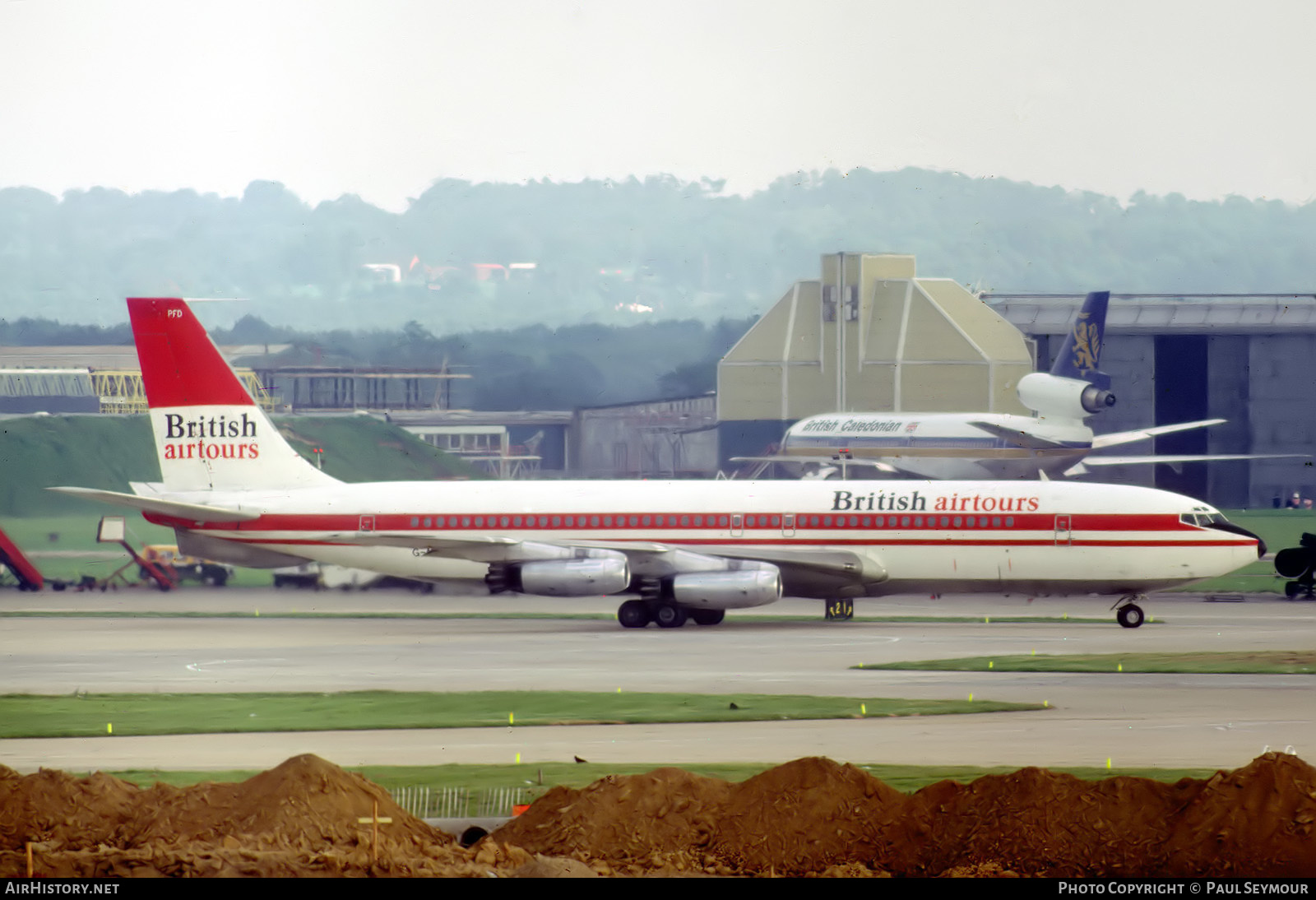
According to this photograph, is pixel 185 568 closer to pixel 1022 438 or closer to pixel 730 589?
pixel 730 589

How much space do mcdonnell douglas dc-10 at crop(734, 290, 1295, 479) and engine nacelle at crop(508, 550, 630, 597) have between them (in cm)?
3507

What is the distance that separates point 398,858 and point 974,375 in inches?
3016

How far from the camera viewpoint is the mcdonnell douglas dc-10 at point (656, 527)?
40.3 meters

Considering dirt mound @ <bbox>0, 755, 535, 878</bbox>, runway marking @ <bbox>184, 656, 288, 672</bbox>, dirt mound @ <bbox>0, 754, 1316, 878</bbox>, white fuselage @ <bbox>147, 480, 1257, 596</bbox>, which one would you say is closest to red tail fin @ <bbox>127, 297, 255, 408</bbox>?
white fuselage @ <bbox>147, 480, 1257, 596</bbox>

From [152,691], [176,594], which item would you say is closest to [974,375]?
[176,594]

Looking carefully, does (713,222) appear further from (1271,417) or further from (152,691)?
(152,691)

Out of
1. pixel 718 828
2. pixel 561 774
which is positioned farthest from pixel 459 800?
pixel 718 828

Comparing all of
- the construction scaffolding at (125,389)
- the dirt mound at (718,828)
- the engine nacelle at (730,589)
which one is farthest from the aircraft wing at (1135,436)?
the dirt mound at (718,828)

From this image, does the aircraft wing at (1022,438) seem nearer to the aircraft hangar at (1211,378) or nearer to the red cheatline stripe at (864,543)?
the aircraft hangar at (1211,378)

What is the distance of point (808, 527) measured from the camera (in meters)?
41.4

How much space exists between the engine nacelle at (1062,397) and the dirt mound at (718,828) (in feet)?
202

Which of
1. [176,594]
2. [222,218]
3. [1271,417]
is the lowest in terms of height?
[176,594]

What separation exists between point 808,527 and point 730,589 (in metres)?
3.00

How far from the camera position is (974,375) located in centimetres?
8800
